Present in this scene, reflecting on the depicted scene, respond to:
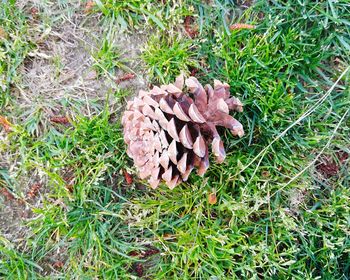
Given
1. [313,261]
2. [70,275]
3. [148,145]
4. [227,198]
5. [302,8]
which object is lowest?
[70,275]

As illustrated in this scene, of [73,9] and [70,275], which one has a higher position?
[73,9]

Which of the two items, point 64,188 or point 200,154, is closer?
point 200,154

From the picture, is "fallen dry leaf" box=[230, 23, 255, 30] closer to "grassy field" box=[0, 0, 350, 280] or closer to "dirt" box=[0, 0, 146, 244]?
"grassy field" box=[0, 0, 350, 280]

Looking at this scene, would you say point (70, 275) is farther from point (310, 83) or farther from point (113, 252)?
point (310, 83)

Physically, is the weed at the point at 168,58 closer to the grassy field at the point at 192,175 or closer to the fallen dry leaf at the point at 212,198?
the grassy field at the point at 192,175

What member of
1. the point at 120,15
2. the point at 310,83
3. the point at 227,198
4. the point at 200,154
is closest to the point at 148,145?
the point at 200,154

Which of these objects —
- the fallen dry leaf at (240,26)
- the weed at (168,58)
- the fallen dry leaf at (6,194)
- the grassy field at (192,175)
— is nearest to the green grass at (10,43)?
the grassy field at (192,175)
